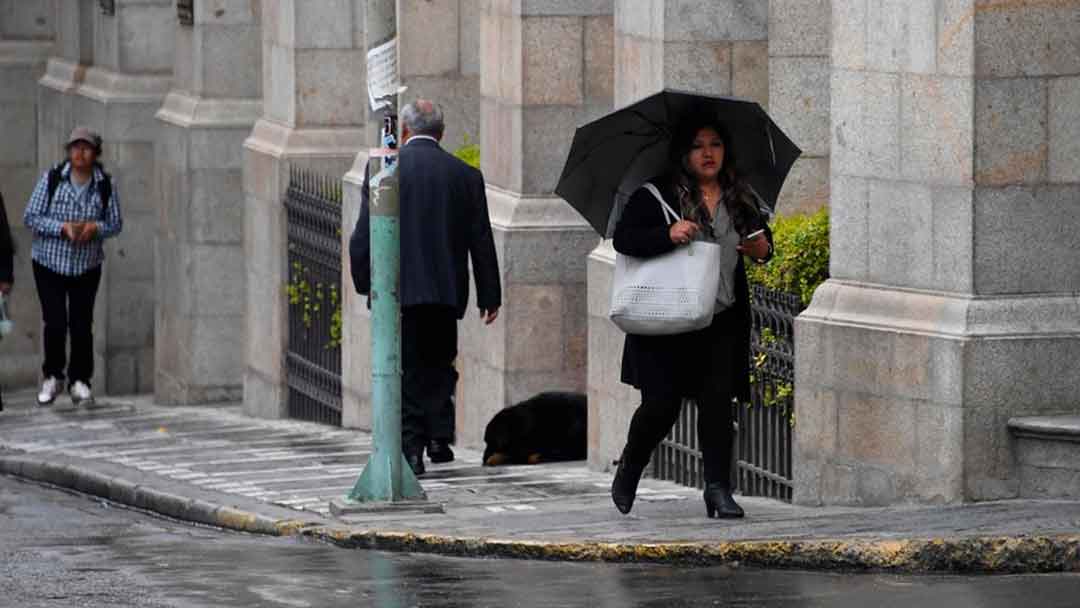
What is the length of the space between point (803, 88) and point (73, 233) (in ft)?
24.4

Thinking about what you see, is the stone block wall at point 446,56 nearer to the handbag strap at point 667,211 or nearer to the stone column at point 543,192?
the stone column at point 543,192

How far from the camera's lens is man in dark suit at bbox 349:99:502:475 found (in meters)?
14.3

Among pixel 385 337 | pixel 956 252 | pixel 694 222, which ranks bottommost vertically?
pixel 385 337

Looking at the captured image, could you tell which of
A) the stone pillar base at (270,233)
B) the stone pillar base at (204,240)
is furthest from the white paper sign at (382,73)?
the stone pillar base at (204,240)

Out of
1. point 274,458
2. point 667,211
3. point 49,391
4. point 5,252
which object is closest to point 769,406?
point 667,211

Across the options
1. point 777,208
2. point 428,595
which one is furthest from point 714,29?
point 428,595

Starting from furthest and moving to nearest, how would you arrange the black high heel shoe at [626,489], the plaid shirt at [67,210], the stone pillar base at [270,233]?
the plaid shirt at [67,210], the stone pillar base at [270,233], the black high heel shoe at [626,489]

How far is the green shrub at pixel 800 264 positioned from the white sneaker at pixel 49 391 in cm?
918

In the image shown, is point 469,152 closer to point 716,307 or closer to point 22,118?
point 716,307

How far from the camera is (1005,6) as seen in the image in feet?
37.8

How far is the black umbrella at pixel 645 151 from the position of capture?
467 inches

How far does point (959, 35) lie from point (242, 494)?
444 cm

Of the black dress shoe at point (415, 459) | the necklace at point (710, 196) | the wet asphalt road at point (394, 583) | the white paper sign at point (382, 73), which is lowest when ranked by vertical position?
the wet asphalt road at point (394, 583)

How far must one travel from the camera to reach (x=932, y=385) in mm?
11609
